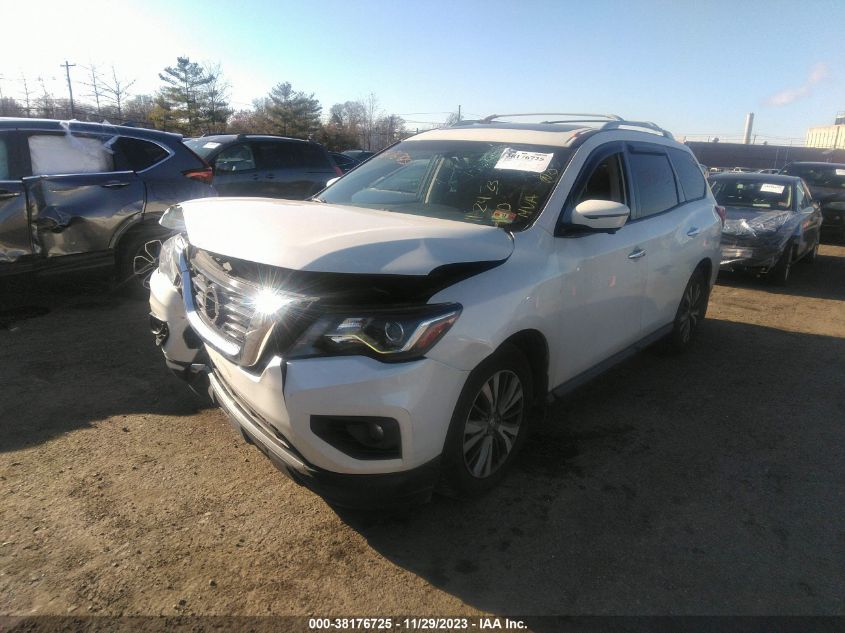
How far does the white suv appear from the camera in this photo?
2.27 metres

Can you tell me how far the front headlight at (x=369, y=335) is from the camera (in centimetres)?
226

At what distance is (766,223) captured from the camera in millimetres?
8484

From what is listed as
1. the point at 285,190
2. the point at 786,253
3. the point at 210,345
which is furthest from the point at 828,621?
the point at 285,190

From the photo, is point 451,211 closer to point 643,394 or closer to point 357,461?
point 357,461

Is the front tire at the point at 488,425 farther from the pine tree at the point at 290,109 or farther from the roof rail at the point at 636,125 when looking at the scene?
the pine tree at the point at 290,109

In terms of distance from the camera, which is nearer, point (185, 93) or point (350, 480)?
point (350, 480)

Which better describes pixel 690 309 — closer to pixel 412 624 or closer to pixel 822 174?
pixel 412 624

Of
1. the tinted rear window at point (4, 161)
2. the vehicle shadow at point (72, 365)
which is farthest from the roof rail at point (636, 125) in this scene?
the tinted rear window at point (4, 161)

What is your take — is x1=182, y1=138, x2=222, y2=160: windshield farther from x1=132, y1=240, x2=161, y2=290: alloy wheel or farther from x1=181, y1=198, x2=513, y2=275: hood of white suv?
x1=181, y1=198, x2=513, y2=275: hood of white suv

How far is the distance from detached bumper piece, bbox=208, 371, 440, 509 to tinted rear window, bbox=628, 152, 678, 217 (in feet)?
8.71

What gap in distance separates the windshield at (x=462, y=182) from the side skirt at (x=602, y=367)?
0.97 meters

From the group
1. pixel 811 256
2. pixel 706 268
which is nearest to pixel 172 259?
pixel 706 268

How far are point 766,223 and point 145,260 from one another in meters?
8.24

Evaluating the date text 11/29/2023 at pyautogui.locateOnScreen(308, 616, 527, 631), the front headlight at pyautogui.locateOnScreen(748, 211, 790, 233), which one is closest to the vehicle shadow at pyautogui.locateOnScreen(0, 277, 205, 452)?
the date text 11/29/2023 at pyautogui.locateOnScreen(308, 616, 527, 631)
